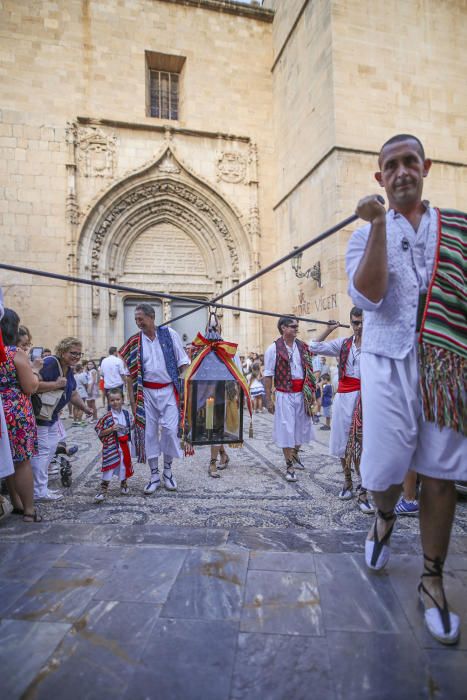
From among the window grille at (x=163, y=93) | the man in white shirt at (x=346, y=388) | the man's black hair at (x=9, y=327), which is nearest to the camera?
the man's black hair at (x=9, y=327)

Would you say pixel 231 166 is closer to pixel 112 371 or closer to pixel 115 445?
pixel 112 371

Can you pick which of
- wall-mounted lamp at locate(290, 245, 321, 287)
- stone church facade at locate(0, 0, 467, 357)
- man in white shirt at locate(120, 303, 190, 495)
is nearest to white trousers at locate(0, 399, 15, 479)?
man in white shirt at locate(120, 303, 190, 495)

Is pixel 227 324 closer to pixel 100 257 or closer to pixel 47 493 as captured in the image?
pixel 100 257

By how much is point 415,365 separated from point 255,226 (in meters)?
12.6

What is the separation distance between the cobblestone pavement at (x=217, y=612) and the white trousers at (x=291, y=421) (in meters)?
1.50

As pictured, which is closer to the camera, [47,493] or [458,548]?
[458,548]

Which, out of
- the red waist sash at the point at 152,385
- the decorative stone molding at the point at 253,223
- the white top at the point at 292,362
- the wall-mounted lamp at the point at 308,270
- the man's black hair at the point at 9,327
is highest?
the decorative stone molding at the point at 253,223

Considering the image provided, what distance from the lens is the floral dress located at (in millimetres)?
3332

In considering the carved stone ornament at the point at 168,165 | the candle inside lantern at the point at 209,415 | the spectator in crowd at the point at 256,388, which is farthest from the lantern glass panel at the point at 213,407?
the carved stone ornament at the point at 168,165

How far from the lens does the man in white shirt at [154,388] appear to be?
4.38 metres

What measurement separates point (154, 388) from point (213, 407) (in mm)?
689

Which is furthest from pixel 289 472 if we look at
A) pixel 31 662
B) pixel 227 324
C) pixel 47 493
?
pixel 227 324

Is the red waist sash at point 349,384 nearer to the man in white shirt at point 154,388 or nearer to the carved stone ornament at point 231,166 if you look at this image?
the man in white shirt at point 154,388

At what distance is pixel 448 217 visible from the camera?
185cm
